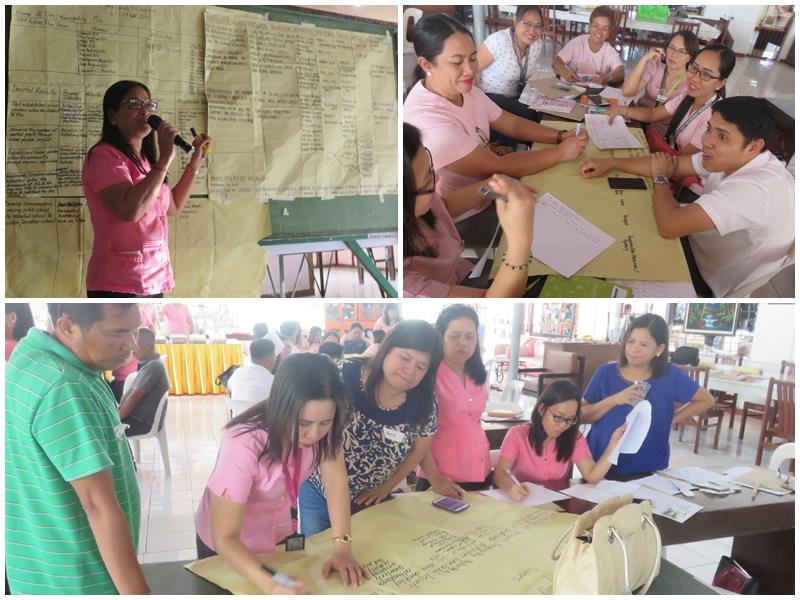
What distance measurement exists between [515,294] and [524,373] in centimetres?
23

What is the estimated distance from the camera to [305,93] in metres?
1.38

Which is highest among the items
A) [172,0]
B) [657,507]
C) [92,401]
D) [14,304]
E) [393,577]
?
[172,0]

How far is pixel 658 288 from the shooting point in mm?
1295

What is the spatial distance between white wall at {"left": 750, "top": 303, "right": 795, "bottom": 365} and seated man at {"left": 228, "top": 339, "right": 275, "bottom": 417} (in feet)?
3.93

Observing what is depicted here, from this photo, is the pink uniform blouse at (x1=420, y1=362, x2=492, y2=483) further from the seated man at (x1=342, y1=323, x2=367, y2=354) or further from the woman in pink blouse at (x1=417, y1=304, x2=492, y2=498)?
the seated man at (x1=342, y1=323, x2=367, y2=354)

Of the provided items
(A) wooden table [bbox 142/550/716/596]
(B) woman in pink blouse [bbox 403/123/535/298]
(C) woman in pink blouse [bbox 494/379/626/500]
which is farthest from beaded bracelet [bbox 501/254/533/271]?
(A) wooden table [bbox 142/550/716/596]

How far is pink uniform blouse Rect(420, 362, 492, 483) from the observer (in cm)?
142

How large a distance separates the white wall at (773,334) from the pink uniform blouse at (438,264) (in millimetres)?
754

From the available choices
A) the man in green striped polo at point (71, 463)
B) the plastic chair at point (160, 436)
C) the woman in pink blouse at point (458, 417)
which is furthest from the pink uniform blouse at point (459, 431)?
the man in green striped polo at point (71, 463)

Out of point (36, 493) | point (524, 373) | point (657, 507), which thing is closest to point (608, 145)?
point (524, 373)

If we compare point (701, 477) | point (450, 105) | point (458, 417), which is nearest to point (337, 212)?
Result: point (450, 105)

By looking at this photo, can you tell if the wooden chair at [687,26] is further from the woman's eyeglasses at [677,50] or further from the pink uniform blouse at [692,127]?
the pink uniform blouse at [692,127]

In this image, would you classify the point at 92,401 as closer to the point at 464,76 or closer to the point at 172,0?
the point at 172,0

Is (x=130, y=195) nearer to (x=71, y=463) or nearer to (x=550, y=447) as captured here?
(x=71, y=463)
